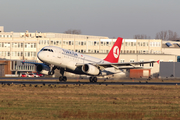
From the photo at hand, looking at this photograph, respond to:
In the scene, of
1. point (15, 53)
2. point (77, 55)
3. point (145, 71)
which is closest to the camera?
point (77, 55)

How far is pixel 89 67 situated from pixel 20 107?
3263cm

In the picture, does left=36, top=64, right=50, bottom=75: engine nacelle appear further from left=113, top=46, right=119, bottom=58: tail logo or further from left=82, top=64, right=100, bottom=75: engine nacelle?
left=113, top=46, right=119, bottom=58: tail logo

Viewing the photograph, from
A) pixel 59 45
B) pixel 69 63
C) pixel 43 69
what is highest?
pixel 59 45

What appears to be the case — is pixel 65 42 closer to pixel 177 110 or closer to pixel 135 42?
pixel 135 42

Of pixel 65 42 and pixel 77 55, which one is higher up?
pixel 65 42

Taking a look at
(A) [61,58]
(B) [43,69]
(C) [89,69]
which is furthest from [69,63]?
(B) [43,69]

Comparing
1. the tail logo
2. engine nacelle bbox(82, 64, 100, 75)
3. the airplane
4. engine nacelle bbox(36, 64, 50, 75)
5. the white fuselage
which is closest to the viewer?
the white fuselage

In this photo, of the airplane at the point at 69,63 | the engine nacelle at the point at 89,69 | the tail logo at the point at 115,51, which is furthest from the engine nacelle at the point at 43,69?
the tail logo at the point at 115,51

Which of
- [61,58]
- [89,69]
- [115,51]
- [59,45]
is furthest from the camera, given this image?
[59,45]

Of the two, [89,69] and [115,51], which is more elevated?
[115,51]

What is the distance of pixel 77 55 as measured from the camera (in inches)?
2222

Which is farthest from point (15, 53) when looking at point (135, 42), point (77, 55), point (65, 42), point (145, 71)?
point (77, 55)

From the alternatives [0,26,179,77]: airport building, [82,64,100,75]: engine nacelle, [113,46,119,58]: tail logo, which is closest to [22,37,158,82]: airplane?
[82,64,100,75]: engine nacelle

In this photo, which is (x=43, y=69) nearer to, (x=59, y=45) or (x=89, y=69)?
(x=89, y=69)
